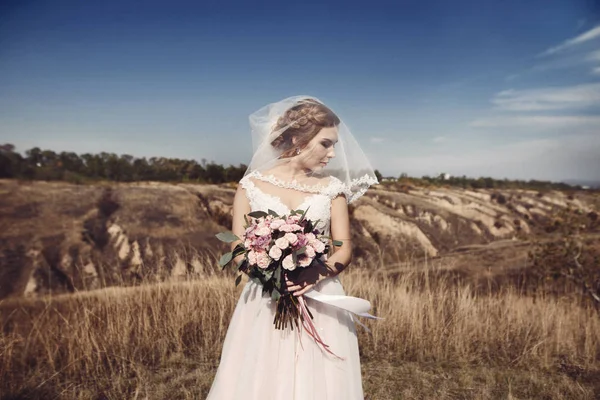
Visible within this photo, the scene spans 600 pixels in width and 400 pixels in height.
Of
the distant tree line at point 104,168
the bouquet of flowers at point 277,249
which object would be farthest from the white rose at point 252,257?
the distant tree line at point 104,168

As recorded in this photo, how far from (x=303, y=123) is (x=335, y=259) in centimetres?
99

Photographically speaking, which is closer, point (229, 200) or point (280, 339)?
point (280, 339)

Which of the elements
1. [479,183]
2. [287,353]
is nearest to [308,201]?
[287,353]

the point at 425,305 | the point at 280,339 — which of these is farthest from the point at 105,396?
the point at 425,305

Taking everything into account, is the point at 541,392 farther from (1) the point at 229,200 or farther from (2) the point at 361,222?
(1) the point at 229,200

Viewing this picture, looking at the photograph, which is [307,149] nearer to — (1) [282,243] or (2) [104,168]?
(1) [282,243]

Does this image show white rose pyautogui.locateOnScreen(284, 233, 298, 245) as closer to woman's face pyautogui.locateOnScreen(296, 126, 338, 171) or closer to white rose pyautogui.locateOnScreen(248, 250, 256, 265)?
white rose pyautogui.locateOnScreen(248, 250, 256, 265)

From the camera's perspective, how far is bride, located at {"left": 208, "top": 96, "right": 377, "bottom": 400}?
235 centimetres

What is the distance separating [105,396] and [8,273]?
5.25 m

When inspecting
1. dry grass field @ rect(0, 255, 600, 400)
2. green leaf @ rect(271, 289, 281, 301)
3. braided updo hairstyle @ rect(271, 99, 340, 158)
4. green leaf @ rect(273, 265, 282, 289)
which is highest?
braided updo hairstyle @ rect(271, 99, 340, 158)

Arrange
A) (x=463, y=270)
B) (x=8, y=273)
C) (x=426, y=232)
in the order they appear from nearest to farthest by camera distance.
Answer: (x=8, y=273)
(x=463, y=270)
(x=426, y=232)

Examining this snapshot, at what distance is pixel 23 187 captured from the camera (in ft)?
31.2

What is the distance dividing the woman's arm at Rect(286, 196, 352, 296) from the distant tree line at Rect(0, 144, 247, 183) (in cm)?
715

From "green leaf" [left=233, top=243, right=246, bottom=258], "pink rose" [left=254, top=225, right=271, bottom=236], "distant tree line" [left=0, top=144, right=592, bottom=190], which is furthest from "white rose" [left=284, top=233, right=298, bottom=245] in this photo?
"distant tree line" [left=0, top=144, right=592, bottom=190]
